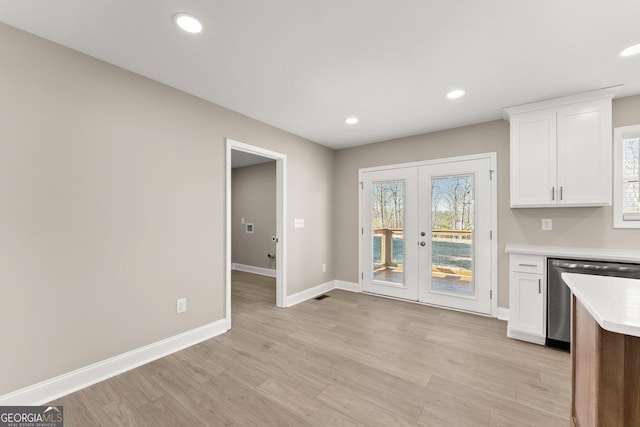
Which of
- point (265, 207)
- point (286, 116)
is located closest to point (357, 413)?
point (286, 116)

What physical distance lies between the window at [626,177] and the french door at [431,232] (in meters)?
1.10

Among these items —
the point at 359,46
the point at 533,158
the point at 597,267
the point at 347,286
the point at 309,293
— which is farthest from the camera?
the point at 347,286

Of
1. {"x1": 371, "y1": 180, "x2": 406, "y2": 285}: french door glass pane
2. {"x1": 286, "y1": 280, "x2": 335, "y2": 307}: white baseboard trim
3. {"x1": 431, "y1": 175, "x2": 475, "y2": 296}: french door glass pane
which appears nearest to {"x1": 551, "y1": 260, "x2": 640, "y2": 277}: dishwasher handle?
{"x1": 431, "y1": 175, "x2": 475, "y2": 296}: french door glass pane

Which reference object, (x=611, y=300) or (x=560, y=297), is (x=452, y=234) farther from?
(x=611, y=300)

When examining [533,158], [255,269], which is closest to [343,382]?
[533,158]

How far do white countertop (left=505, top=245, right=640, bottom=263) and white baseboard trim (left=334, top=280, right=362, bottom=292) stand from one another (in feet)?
8.01

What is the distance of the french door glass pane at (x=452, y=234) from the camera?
364 cm

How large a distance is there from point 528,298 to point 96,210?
416 cm

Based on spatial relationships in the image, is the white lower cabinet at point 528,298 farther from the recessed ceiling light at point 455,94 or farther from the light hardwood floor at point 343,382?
the recessed ceiling light at point 455,94

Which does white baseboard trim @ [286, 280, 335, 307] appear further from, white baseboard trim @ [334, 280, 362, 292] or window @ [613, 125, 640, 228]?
window @ [613, 125, 640, 228]

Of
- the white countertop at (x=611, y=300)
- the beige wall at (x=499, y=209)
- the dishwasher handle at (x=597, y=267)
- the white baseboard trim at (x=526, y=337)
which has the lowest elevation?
the white baseboard trim at (x=526, y=337)

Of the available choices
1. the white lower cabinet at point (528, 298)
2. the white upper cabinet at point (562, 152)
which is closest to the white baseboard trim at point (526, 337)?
the white lower cabinet at point (528, 298)

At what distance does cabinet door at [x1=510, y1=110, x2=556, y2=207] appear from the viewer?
287 centimetres

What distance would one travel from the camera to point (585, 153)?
8.89 feet
